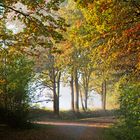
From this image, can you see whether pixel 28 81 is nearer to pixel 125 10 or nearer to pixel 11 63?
pixel 11 63

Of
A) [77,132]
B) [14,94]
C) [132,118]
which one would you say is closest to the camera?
[132,118]

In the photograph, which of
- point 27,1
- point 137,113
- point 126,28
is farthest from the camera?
point 137,113

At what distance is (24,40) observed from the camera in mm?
16125

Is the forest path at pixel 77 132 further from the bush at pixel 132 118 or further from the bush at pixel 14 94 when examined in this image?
the bush at pixel 14 94

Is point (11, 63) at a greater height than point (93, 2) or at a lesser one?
lesser

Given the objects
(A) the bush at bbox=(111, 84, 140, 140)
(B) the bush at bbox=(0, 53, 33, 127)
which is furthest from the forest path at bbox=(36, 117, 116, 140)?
(B) the bush at bbox=(0, 53, 33, 127)

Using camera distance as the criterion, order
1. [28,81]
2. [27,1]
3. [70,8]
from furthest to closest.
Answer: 1. [70,8]
2. [28,81]
3. [27,1]

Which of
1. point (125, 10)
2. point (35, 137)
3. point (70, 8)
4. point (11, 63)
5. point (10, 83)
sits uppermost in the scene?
point (70, 8)

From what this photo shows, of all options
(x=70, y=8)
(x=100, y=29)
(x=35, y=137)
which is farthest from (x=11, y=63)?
(x=70, y=8)

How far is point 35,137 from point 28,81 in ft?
14.2

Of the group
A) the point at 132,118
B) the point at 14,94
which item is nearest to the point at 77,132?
the point at 132,118

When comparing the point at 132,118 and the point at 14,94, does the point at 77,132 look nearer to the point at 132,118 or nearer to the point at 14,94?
the point at 132,118

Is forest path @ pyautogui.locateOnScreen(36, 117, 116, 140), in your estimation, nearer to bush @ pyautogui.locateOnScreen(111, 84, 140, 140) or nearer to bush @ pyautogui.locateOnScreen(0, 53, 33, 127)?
bush @ pyautogui.locateOnScreen(111, 84, 140, 140)

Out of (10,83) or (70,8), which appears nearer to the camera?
(10,83)
